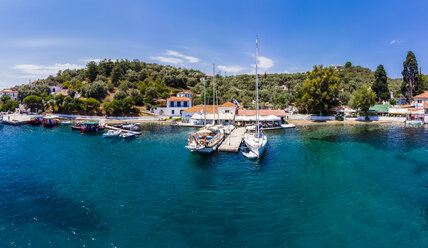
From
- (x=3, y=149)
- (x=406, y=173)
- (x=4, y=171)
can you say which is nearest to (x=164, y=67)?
(x=3, y=149)

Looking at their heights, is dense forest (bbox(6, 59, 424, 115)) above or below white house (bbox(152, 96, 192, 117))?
above

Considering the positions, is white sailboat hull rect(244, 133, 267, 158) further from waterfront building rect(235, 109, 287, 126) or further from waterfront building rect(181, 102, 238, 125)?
waterfront building rect(181, 102, 238, 125)

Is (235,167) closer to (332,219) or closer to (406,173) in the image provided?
(332,219)

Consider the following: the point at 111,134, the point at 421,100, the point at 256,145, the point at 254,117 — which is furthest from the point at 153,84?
the point at 421,100

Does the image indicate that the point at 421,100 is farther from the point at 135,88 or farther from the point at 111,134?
the point at 135,88

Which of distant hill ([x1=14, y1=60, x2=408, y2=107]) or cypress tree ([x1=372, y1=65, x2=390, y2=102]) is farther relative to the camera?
distant hill ([x1=14, y1=60, x2=408, y2=107])

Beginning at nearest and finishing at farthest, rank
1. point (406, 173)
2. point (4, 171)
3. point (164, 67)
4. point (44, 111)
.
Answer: point (406, 173), point (4, 171), point (44, 111), point (164, 67)

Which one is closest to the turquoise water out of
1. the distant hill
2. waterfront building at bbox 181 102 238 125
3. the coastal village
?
the coastal village
